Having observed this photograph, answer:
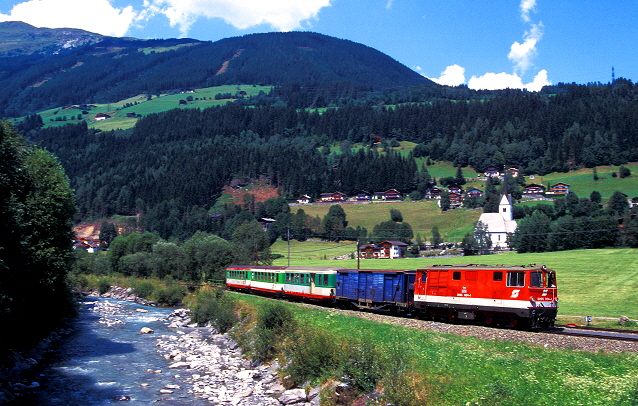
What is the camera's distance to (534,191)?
6777 inches

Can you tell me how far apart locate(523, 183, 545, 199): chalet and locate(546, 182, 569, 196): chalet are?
2.52 meters

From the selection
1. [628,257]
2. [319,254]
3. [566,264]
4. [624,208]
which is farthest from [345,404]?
[624,208]

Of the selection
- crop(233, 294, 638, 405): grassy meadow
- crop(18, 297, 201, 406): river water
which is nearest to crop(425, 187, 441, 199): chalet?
crop(18, 297, 201, 406): river water

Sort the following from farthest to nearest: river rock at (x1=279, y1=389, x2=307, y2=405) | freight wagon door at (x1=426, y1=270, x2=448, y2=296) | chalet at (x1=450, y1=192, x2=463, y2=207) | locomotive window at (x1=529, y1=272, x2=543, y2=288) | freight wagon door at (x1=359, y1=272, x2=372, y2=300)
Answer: chalet at (x1=450, y1=192, x2=463, y2=207) < freight wagon door at (x1=359, y1=272, x2=372, y2=300) < freight wagon door at (x1=426, y1=270, x2=448, y2=296) < locomotive window at (x1=529, y1=272, x2=543, y2=288) < river rock at (x1=279, y1=389, x2=307, y2=405)

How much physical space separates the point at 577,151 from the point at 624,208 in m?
76.2

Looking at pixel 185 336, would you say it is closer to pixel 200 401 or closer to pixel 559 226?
pixel 200 401

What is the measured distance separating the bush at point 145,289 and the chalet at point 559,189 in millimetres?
131381

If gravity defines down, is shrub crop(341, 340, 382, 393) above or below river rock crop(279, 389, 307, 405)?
above

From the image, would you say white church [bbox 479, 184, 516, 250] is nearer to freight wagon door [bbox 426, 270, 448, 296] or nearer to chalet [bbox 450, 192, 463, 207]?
chalet [bbox 450, 192, 463, 207]

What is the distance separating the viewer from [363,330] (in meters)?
25.5

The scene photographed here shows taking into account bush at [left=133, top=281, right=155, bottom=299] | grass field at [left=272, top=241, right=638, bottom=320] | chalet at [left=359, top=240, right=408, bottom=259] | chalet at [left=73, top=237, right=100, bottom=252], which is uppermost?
grass field at [left=272, top=241, right=638, bottom=320]

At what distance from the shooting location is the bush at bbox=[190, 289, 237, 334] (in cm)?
4238

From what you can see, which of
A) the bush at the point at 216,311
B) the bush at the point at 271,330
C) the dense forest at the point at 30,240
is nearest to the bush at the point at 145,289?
the bush at the point at 216,311

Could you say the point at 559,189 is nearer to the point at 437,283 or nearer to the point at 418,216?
the point at 418,216
